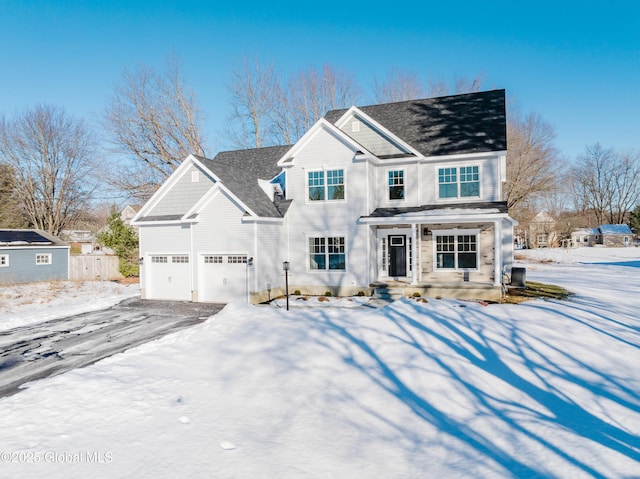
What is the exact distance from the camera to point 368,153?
1641 cm

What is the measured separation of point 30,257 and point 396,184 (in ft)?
75.0

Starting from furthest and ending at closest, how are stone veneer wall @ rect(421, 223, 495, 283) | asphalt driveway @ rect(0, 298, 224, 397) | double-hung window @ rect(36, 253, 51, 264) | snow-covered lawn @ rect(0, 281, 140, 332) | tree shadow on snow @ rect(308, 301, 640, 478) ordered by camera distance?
1. double-hung window @ rect(36, 253, 51, 264)
2. stone veneer wall @ rect(421, 223, 495, 283)
3. snow-covered lawn @ rect(0, 281, 140, 332)
4. asphalt driveway @ rect(0, 298, 224, 397)
5. tree shadow on snow @ rect(308, 301, 640, 478)

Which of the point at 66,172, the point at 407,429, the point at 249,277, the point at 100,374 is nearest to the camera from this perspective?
the point at 407,429

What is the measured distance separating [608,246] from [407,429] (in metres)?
75.0

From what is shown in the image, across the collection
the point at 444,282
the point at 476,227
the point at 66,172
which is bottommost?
the point at 444,282

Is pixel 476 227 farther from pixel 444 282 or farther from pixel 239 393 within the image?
pixel 239 393

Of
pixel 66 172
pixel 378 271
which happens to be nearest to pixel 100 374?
pixel 378 271

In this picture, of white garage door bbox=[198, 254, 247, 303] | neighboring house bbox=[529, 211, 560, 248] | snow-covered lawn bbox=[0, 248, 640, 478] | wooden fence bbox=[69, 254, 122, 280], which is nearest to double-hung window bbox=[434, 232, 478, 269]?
snow-covered lawn bbox=[0, 248, 640, 478]

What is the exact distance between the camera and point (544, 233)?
6425cm

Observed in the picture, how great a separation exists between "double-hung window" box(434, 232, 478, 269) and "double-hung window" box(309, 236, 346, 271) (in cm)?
424

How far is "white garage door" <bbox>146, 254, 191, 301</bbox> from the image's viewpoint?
17266 millimetres

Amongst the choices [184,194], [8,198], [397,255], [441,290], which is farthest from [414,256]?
[8,198]

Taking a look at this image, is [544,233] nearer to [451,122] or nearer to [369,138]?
[451,122]

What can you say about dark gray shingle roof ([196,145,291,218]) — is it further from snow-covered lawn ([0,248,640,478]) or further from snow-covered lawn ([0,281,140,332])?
snow-covered lawn ([0,281,140,332])
